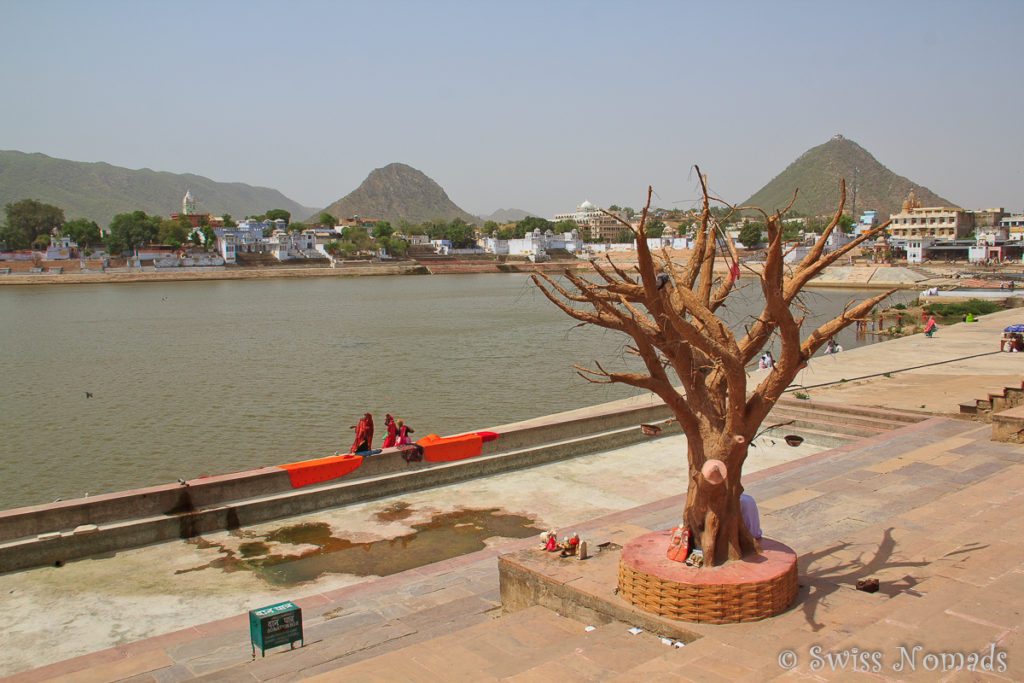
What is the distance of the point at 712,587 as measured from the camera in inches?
247

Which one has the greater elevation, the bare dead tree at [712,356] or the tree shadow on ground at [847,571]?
the bare dead tree at [712,356]

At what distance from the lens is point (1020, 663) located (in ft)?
17.4

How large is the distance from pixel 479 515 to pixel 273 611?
17.2 ft

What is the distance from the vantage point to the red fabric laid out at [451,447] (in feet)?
45.0

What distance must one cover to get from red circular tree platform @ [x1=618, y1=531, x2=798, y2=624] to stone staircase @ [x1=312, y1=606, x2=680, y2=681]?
31 centimetres

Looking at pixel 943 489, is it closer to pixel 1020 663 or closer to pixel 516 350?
pixel 1020 663

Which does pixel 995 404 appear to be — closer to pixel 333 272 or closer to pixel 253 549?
pixel 253 549

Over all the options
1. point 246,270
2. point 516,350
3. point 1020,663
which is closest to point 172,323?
point 516,350

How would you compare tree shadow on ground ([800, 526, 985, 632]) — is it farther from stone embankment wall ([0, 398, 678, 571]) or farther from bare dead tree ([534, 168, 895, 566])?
stone embankment wall ([0, 398, 678, 571])

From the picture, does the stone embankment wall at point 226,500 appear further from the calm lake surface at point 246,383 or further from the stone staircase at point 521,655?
the stone staircase at point 521,655

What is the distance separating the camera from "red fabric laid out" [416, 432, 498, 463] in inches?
540

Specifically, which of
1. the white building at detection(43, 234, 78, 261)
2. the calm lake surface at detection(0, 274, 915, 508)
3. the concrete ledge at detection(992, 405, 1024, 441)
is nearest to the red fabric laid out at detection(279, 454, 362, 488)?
the calm lake surface at detection(0, 274, 915, 508)

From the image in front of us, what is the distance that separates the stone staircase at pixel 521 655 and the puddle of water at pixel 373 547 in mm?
3568

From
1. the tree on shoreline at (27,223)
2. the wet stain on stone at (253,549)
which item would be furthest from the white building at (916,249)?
the tree on shoreline at (27,223)
